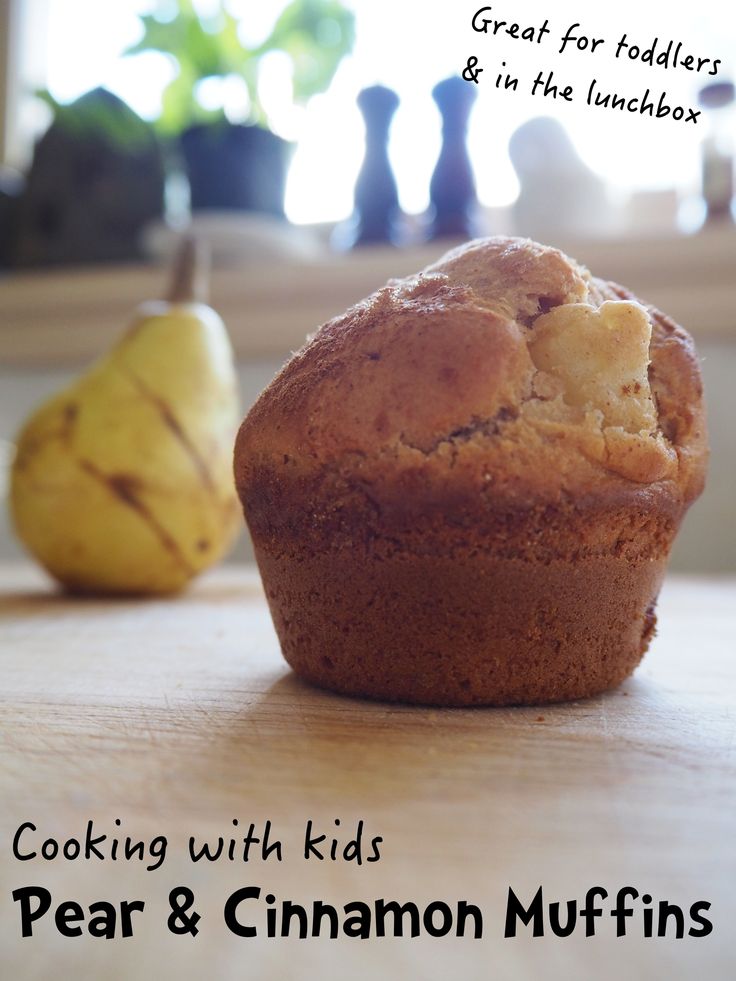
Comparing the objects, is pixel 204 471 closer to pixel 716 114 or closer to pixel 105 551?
pixel 105 551

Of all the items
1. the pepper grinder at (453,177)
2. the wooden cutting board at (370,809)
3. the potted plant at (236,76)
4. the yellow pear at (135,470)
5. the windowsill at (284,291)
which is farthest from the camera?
the potted plant at (236,76)

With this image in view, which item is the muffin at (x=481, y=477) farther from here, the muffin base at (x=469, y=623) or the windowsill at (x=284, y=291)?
the windowsill at (x=284, y=291)

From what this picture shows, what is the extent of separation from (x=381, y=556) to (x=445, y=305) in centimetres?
20

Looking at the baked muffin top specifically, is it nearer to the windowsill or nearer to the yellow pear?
the yellow pear

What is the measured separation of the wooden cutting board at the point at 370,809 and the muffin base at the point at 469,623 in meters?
0.02

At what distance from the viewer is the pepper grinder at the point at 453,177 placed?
6.56 ft

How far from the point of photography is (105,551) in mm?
1320

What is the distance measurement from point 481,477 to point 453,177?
156 cm

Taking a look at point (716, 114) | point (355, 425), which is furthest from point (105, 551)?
point (716, 114)

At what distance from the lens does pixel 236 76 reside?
7.09ft

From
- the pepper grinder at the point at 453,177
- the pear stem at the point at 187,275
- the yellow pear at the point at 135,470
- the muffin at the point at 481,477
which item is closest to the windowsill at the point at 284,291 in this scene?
the pepper grinder at the point at 453,177

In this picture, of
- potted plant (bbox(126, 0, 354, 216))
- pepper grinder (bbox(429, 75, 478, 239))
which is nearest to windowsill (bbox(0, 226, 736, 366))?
pepper grinder (bbox(429, 75, 478, 239))

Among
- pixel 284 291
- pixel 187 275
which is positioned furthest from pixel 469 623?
pixel 284 291

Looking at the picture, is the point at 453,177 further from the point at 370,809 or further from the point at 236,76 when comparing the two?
the point at 370,809
